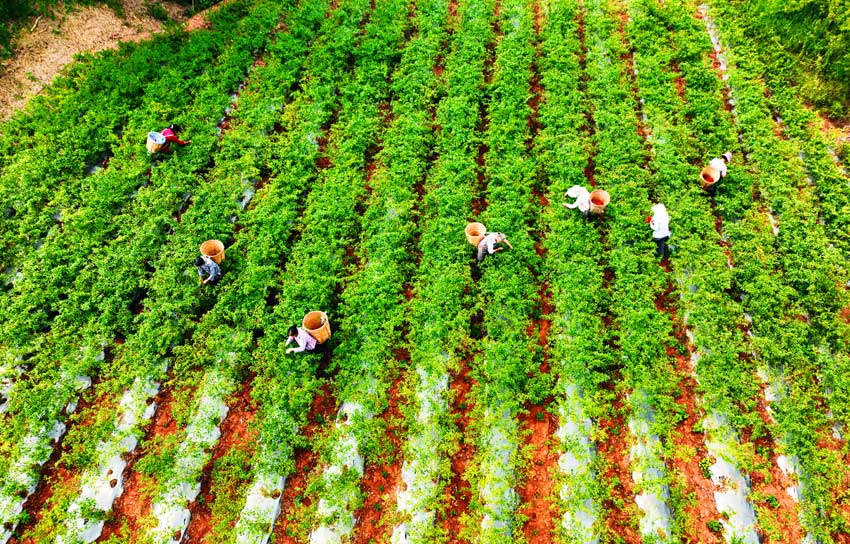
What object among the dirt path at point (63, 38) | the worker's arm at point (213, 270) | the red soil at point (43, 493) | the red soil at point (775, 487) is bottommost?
the red soil at point (775, 487)

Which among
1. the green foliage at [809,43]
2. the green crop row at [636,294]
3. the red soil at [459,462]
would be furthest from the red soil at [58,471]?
the green foliage at [809,43]

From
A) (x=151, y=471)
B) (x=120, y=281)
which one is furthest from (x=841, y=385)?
(x=120, y=281)

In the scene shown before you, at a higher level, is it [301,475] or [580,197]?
[580,197]

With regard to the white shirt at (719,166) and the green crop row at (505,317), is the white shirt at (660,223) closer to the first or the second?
the white shirt at (719,166)

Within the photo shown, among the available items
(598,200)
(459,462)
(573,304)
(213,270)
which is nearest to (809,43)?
(598,200)

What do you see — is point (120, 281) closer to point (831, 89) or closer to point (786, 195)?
point (786, 195)

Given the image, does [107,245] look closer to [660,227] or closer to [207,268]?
[207,268]

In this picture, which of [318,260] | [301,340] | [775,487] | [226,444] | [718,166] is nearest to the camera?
[775,487]

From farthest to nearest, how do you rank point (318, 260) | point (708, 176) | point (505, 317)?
point (708, 176), point (318, 260), point (505, 317)
